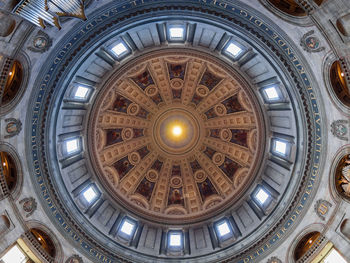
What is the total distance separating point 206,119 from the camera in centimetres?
2984

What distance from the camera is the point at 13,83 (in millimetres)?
15906

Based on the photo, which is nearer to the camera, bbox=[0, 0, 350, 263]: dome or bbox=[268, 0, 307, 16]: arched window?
bbox=[268, 0, 307, 16]: arched window

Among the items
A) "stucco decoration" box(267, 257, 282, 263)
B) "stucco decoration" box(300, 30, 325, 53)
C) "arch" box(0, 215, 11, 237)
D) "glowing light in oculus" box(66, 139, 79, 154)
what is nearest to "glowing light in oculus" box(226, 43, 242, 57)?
"stucco decoration" box(300, 30, 325, 53)

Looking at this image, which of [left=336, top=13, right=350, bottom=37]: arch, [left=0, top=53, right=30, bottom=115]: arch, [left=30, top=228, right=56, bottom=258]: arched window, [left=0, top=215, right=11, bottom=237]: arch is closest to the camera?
[left=336, top=13, right=350, bottom=37]: arch

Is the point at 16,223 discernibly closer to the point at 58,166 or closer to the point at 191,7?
the point at 58,166

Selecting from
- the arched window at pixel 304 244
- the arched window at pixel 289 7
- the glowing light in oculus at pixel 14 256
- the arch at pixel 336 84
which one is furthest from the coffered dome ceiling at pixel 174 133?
the glowing light in oculus at pixel 14 256

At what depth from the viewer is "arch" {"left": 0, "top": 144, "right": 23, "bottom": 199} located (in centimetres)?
1588

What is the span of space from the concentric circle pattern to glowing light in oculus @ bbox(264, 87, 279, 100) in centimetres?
156

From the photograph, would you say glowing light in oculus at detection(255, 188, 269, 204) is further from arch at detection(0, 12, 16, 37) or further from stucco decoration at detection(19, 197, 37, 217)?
arch at detection(0, 12, 16, 37)

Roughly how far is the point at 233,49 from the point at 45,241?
19.0 metres

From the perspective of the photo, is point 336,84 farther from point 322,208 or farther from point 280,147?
point 322,208

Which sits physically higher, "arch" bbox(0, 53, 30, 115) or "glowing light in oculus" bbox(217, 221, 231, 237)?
"arch" bbox(0, 53, 30, 115)

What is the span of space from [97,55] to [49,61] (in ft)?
11.4

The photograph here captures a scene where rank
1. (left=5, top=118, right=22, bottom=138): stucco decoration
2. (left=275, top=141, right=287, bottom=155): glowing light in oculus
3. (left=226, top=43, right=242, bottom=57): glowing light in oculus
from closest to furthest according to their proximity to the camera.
Result: (left=5, top=118, right=22, bottom=138): stucco decoration → (left=226, top=43, right=242, bottom=57): glowing light in oculus → (left=275, top=141, right=287, bottom=155): glowing light in oculus
